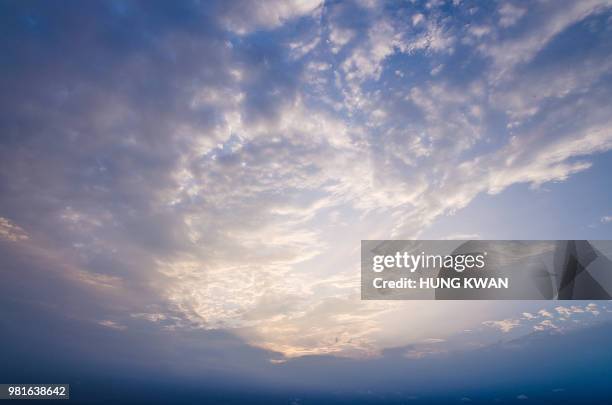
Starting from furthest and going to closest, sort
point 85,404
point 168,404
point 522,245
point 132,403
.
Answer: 1. point 168,404
2. point 132,403
3. point 85,404
4. point 522,245

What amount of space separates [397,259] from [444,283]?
5371 mm

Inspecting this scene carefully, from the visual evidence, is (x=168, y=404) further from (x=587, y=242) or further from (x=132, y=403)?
(x=587, y=242)

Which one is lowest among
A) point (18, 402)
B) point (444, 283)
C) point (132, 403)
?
point (18, 402)

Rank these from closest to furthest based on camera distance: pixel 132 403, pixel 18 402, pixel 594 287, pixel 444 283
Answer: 1. pixel 444 283
2. pixel 594 287
3. pixel 132 403
4. pixel 18 402

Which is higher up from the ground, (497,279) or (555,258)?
(555,258)

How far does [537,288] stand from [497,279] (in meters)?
11.0

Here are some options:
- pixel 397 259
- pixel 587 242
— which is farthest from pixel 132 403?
pixel 587 242

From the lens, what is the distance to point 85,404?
142 meters

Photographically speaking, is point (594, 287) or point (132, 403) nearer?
point (594, 287)

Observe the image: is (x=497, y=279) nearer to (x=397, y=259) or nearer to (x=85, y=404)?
(x=397, y=259)

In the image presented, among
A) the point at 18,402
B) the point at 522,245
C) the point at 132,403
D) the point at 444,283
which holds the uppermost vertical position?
the point at 522,245

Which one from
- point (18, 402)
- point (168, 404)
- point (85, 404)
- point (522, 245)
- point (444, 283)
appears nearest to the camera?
point (444, 283)

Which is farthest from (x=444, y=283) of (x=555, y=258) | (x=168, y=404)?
(x=168, y=404)

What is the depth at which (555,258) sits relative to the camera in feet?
119
